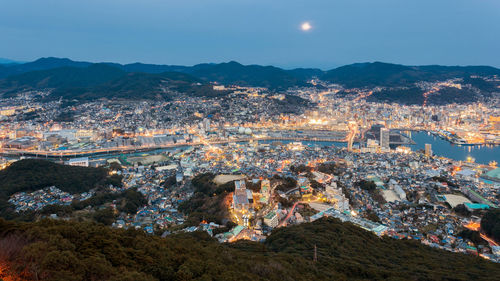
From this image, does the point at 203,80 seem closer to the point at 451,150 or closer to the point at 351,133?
the point at 351,133

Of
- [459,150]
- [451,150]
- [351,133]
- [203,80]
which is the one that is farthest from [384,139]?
[203,80]

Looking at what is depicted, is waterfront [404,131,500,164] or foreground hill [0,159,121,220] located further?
waterfront [404,131,500,164]

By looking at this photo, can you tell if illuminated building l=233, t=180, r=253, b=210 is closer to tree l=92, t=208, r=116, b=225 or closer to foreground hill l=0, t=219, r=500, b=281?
foreground hill l=0, t=219, r=500, b=281

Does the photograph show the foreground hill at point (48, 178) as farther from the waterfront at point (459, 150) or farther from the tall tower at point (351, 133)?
the waterfront at point (459, 150)

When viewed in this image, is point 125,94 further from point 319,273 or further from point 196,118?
point 319,273

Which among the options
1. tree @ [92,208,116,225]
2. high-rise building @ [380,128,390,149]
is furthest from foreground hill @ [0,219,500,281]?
high-rise building @ [380,128,390,149]

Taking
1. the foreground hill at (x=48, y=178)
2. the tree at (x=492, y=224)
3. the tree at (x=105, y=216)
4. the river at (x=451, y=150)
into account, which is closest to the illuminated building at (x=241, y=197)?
the tree at (x=105, y=216)
